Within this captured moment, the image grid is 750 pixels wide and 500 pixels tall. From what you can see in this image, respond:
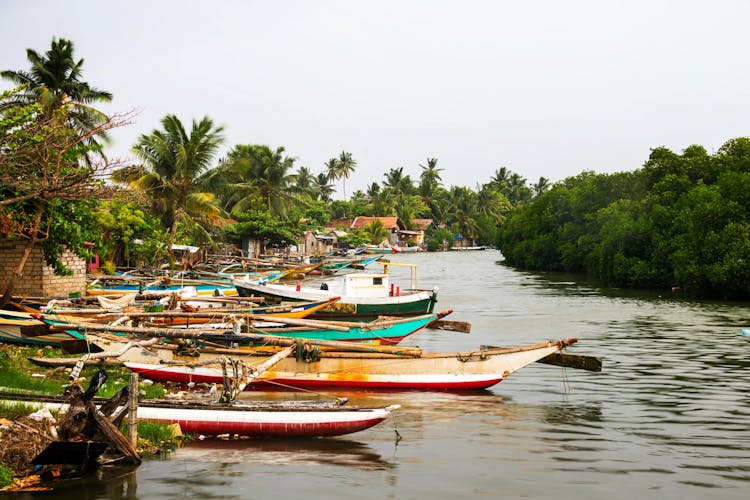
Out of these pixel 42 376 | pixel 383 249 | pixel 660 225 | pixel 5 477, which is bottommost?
pixel 5 477

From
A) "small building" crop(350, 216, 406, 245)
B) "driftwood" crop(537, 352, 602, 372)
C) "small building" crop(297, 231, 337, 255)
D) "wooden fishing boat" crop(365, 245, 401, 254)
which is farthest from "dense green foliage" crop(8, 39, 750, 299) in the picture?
"small building" crop(350, 216, 406, 245)

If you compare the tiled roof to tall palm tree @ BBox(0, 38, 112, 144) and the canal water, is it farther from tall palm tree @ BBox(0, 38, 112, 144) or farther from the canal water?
the canal water

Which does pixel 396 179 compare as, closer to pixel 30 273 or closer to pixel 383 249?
pixel 383 249

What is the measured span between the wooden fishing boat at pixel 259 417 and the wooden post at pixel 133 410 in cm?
141

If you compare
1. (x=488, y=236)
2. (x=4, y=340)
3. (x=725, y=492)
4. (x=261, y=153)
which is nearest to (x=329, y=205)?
(x=488, y=236)

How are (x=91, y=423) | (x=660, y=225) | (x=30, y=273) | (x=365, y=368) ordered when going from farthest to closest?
1. (x=660, y=225)
2. (x=30, y=273)
3. (x=365, y=368)
4. (x=91, y=423)

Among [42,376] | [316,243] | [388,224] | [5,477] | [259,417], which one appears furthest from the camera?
[388,224]

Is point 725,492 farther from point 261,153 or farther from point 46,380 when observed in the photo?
point 261,153

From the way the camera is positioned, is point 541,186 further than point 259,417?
Yes

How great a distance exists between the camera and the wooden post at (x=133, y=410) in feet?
31.7

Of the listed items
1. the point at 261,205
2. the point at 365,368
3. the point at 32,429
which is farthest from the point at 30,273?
the point at 261,205

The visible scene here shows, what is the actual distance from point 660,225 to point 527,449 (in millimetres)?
40105

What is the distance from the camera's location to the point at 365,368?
50.6ft

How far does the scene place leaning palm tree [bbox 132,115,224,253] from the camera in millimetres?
44344
